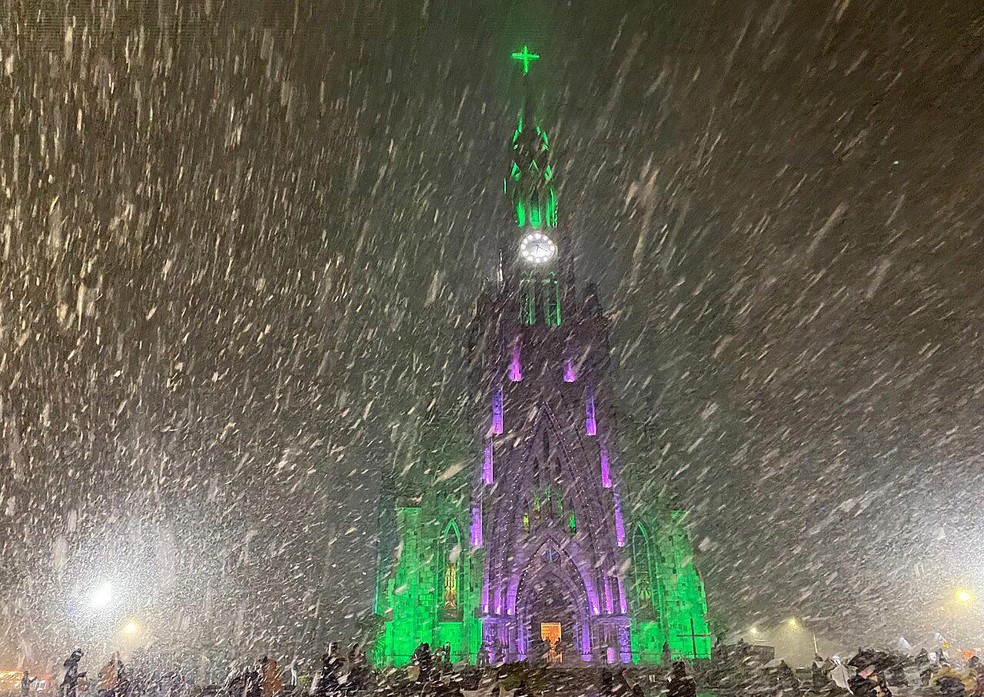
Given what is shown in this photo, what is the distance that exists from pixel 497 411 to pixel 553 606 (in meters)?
11.9

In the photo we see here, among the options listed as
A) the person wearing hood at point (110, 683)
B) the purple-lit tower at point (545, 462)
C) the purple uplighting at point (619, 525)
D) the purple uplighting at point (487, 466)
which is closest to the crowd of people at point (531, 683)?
the person wearing hood at point (110, 683)

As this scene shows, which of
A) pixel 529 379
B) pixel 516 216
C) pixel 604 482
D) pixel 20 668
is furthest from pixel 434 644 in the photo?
pixel 516 216

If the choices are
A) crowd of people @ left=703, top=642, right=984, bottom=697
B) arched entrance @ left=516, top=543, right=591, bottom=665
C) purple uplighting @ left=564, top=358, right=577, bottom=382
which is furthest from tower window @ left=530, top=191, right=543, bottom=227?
crowd of people @ left=703, top=642, right=984, bottom=697

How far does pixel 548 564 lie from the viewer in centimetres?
3731

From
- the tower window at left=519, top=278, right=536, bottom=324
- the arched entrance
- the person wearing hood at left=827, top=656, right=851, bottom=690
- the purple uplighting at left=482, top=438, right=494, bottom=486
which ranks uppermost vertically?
the tower window at left=519, top=278, right=536, bottom=324

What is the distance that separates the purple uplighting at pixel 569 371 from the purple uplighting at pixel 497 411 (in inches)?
173

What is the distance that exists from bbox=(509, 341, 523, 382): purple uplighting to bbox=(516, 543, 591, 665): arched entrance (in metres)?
10.7

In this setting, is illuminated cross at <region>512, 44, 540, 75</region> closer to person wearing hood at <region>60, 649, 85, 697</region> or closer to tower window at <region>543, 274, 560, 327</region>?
tower window at <region>543, 274, 560, 327</region>

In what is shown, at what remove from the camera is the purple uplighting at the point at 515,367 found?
42.3m

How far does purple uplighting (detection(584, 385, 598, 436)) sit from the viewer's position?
135 ft

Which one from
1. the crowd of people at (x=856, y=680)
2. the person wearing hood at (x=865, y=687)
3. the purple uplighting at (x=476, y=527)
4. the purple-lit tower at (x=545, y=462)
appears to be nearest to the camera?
the person wearing hood at (x=865, y=687)

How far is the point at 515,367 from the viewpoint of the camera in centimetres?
4269

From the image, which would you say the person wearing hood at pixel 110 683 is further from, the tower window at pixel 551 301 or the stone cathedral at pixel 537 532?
the tower window at pixel 551 301

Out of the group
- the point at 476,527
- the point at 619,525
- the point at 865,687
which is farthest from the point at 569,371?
the point at 865,687
